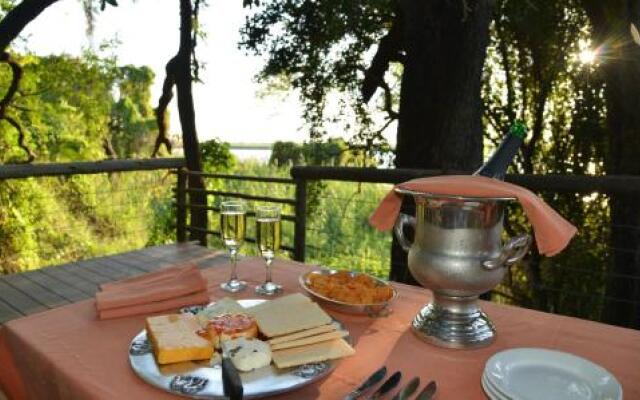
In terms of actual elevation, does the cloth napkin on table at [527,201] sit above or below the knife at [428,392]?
above

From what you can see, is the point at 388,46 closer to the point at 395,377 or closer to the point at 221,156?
the point at 221,156

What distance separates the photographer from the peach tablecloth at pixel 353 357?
80 cm

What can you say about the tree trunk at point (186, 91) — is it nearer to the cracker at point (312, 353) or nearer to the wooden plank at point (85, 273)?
the wooden plank at point (85, 273)

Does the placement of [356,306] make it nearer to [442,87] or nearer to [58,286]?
[442,87]

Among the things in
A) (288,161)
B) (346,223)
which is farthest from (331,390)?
(288,161)

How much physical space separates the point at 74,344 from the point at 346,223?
19.3ft

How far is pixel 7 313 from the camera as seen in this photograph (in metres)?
2.52

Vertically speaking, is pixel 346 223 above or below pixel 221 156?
below

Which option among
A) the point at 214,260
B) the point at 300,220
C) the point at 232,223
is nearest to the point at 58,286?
the point at 214,260

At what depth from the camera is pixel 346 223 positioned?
677 cm

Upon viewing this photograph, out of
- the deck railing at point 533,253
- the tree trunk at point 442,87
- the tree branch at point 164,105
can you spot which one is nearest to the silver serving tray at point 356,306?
the deck railing at point 533,253

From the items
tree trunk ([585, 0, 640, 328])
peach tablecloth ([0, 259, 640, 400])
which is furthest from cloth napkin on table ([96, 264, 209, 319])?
tree trunk ([585, 0, 640, 328])

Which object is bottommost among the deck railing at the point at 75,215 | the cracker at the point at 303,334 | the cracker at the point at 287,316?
the deck railing at the point at 75,215

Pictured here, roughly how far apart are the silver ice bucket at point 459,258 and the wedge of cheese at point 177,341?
441 mm
